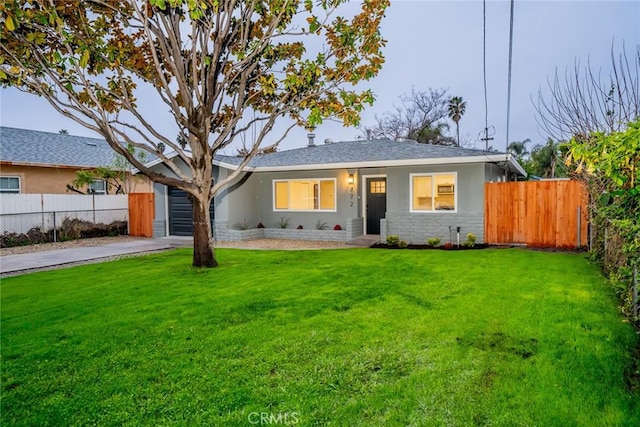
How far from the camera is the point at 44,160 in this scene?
17.3 m

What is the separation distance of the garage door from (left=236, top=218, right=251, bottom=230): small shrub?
2.20m

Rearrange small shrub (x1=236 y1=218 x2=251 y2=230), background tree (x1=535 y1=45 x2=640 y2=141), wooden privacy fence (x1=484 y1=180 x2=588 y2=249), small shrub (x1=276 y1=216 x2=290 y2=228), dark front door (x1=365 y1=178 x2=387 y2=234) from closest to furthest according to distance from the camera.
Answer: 1. background tree (x1=535 y1=45 x2=640 y2=141)
2. wooden privacy fence (x1=484 y1=180 x2=588 y2=249)
3. dark front door (x1=365 y1=178 x2=387 y2=234)
4. small shrub (x1=236 y1=218 x2=251 y2=230)
5. small shrub (x1=276 y1=216 x2=290 y2=228)

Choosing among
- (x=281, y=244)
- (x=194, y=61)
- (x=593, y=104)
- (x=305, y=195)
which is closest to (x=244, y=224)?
(x=281, y=244)

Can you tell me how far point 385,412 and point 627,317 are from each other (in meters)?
3.79

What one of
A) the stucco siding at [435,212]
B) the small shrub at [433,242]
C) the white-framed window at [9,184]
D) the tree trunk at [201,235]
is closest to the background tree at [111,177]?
the white-framed window at [9,184]

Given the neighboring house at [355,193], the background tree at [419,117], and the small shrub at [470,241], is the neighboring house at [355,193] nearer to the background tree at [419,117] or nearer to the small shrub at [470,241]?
the small shrub at [470,241]

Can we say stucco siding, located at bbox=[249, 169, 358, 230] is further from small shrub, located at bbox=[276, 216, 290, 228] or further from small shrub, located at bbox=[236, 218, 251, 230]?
small shrub, located at bbox=[236, 218, 251, 230]

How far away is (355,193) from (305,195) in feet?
6.91

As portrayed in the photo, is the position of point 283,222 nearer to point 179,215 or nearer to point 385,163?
point 179,215

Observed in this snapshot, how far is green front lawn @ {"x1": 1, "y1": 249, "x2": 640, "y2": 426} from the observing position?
2869 millimetres

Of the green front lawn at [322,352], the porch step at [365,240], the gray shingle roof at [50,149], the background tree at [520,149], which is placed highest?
A: the background tree at [520,149]

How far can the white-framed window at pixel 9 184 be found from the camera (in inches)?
637

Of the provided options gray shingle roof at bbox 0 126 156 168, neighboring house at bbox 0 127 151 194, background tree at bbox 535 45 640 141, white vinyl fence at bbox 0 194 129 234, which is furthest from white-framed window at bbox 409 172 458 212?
gray shingle roof at bbox 0 126 156 168

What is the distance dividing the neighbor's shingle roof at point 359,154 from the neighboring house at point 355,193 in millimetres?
37
